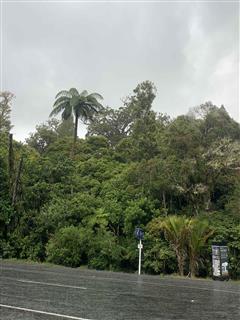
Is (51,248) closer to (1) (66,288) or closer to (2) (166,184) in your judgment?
(2) (166,184)

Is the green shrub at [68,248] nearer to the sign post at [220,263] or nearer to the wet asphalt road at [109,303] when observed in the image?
the sign post at [220,263]

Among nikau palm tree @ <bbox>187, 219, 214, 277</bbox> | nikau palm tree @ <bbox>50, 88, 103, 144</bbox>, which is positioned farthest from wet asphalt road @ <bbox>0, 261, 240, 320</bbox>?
nikau palm tree @ <bbox>50, 88, 103, 144</bbox>

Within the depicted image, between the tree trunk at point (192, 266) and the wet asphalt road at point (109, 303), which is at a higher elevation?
the tree trunk at point (192, 266)

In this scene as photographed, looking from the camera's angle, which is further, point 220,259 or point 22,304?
point 220,259

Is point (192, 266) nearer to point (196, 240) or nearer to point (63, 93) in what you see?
point (196, 240)

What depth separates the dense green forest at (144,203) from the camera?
80.0 ft

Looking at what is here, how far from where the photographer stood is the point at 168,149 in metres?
28.6

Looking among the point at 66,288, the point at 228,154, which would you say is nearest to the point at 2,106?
the point at 228,154

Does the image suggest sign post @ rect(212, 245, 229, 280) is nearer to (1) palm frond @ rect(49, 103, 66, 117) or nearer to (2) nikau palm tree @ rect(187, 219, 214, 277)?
(2) nikau palm tree @ rect(187, 219, 214, 277)

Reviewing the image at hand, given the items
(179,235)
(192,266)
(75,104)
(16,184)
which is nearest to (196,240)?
(179,235)

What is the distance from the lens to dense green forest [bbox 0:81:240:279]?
24375 millimetres

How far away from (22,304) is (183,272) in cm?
1586

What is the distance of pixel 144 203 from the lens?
1080 inches

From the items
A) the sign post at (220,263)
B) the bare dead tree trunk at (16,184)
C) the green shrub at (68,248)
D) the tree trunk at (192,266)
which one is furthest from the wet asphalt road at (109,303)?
the bare dead tree trunk at (16,184)
